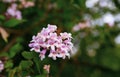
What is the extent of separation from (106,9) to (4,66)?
1.73 meters

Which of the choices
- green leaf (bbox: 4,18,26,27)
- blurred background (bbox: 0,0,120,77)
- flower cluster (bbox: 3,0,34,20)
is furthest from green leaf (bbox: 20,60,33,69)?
flower cluster (bbox: 3,0,34,20)

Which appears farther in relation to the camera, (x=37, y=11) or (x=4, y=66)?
(x=37, y=11)

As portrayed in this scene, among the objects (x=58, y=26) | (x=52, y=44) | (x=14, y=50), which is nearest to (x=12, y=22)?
(x=14, y=50)

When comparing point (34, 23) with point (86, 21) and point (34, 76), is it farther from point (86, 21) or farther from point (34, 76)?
point (34, 76)

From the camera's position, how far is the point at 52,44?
7.19 feet

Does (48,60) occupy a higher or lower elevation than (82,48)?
lower

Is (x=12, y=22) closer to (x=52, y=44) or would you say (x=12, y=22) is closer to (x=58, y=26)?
(x=58, y=26)

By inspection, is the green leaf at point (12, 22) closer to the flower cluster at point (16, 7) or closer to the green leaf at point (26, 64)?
the flower cluster at point (16, 7)

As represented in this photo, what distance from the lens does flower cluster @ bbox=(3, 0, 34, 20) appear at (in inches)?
131

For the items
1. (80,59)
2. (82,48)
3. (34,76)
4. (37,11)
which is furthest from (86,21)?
(34,76)

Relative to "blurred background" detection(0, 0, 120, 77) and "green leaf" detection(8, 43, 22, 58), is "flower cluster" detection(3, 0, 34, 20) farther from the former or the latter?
"green leaf" detection(8, 43, 22, 58)

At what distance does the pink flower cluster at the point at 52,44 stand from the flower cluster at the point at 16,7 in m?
1.10

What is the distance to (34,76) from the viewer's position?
2408mm

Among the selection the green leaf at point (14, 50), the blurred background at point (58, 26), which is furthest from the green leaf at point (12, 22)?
the green leaf at point (14, 50)
